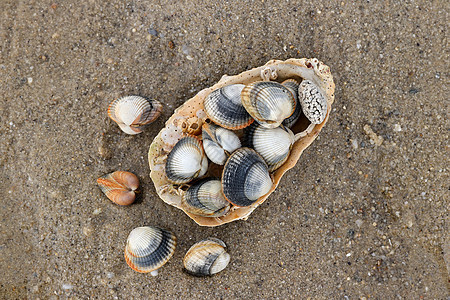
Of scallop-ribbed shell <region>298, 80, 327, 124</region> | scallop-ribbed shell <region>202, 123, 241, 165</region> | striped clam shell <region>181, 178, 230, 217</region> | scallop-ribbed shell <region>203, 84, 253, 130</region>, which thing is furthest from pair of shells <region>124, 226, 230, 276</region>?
scallop-ribbed shell <region>298, 80, 327, 124</region>

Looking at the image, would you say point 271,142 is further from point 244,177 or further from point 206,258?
point 206,258

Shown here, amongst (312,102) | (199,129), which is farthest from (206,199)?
(312,102)

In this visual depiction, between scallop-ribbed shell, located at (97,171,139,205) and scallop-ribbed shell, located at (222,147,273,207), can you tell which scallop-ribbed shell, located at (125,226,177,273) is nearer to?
scallop-ribbed shell, located at (97,171,139,205)

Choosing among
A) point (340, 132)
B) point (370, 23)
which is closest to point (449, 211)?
point (340, 132)

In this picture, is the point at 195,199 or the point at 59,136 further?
the point at 59,136

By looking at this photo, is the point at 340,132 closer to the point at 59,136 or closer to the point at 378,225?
the point at 378,225
